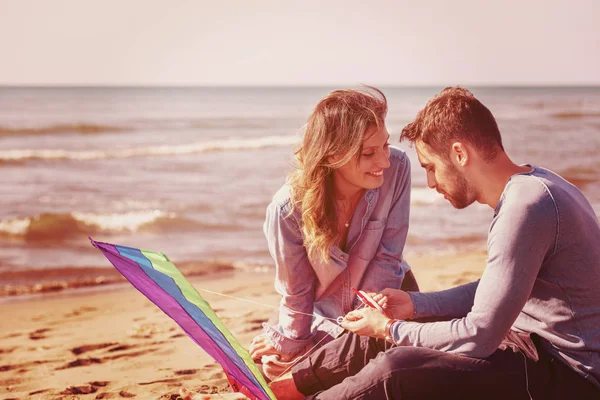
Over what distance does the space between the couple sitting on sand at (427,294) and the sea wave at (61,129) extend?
61.3ft

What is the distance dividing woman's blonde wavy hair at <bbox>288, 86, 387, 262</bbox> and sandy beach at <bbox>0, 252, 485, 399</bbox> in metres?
0.85

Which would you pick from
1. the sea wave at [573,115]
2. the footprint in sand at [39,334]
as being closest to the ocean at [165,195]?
the footprint in sand at [39,334]

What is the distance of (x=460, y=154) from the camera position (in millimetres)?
2508

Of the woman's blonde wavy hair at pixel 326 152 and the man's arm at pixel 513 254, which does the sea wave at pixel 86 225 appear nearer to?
the woman's blonde wavy hair at pixel 326 152

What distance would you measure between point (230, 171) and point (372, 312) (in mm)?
10939

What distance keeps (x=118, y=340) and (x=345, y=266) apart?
195cm

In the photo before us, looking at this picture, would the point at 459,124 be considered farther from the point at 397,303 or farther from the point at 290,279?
the point at 290,279

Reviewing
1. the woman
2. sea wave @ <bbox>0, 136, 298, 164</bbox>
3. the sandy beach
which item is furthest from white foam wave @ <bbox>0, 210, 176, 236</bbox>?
sea wave @ <bbox>0, 136, 298, 164</bbox>

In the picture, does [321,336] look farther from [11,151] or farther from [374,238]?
[11,151]

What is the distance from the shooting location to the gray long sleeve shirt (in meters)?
2.24

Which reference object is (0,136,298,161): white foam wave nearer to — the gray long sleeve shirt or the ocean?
the ocean

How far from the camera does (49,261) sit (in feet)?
22.0

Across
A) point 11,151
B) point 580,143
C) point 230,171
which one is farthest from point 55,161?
point 580,143

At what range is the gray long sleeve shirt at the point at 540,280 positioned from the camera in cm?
224
